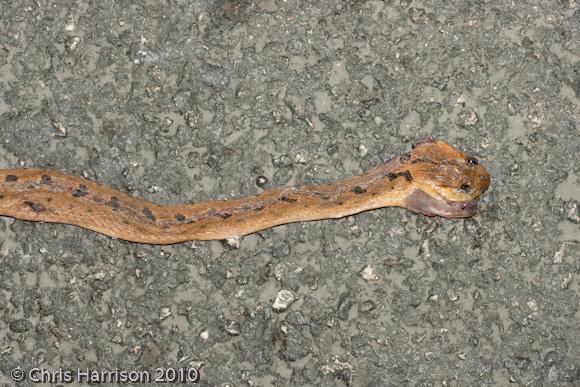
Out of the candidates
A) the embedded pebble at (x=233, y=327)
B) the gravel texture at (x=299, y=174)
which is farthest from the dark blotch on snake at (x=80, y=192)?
the embedded pebble at (x=233, y=327)

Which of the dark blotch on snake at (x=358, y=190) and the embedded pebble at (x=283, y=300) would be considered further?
the embedded pebble at (x=283, y=300)

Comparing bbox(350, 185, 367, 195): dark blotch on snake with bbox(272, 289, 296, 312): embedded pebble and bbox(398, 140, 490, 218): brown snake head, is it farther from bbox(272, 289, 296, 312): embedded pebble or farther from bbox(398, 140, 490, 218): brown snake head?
bbox(272, 289, 296, 312): embedded pebble

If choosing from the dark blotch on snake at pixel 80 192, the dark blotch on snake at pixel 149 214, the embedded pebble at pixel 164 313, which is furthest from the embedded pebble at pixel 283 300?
the dark blotch on snake at pixel 80 192

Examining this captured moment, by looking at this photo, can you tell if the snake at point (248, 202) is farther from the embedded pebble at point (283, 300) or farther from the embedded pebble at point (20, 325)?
the embedded pebble at point (20, 325)

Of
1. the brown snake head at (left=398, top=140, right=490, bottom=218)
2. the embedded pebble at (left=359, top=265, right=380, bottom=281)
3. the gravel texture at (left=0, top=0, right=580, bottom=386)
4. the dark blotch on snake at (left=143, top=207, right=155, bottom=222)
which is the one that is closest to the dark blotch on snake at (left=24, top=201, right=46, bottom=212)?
the gravel texture at (left=0, top=0, right=580, bottom=386)

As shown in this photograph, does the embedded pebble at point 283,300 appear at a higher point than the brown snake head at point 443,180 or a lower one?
lower

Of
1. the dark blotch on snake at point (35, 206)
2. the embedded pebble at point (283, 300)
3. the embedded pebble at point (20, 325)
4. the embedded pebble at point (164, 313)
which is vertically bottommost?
the embedded pebble at point (283, 300)

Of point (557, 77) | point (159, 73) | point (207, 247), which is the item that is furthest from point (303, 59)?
point (557, 77)
